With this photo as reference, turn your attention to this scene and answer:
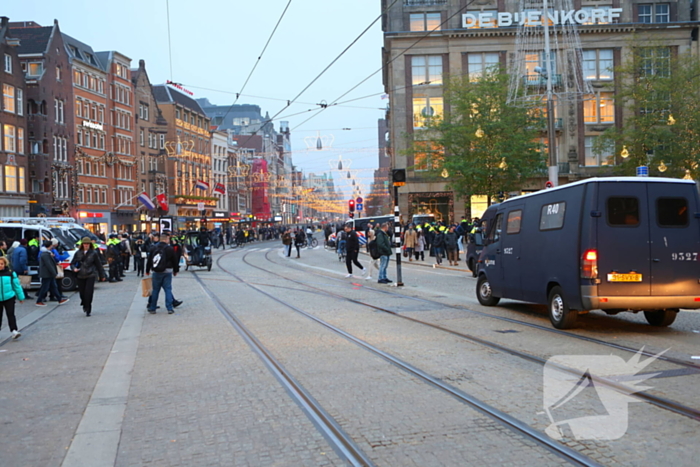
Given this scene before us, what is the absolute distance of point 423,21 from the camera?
2201 inches

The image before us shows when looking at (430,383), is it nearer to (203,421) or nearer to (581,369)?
(581,369)

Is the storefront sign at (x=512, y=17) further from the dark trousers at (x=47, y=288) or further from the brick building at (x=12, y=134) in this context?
the dark trousers at (x=47, y=288)

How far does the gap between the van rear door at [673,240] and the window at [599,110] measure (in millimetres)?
47944

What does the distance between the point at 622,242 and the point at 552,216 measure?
1.37 metres

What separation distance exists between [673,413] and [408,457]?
2640 mm

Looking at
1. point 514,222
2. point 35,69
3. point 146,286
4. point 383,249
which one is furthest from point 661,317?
point 35,69

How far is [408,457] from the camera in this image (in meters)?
5.36

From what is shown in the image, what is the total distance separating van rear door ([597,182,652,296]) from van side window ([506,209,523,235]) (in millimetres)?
2522

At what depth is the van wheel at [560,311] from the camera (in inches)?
446

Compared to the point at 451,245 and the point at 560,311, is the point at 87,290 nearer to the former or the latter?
the point at 560,311

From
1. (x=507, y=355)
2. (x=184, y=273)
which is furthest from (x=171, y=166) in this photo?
(x=507, y=355)

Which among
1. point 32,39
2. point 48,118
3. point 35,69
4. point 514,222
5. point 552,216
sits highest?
point 32,39

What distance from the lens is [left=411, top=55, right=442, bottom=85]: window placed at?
56.1m

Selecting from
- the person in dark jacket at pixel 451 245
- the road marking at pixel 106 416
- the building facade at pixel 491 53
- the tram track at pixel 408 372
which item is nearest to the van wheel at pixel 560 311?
the tram track at pixel 408 372
